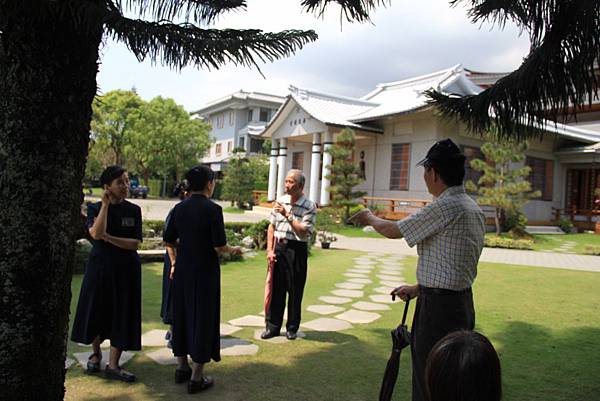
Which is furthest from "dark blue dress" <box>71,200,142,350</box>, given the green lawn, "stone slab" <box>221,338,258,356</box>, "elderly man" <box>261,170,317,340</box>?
"elderly man" <box>261,170,317,340</box>

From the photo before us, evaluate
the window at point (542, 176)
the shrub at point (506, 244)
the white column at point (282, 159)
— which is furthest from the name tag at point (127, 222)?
the white column at point (282, 159)

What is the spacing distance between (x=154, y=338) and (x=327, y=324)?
1.77 meters

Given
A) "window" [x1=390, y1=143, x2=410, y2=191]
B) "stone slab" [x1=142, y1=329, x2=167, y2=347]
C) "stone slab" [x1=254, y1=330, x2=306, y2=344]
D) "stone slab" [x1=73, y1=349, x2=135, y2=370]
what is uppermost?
"window" [x1=390, y1=143, x2=410, y2=191]

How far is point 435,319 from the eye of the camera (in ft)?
8.12

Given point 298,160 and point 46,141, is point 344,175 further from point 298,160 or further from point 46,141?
point 46,141

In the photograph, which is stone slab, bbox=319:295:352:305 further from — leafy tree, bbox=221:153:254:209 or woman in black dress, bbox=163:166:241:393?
leafy tree, bbox=221:153:254:209

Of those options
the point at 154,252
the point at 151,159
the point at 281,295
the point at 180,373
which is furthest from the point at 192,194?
the point at 151,159

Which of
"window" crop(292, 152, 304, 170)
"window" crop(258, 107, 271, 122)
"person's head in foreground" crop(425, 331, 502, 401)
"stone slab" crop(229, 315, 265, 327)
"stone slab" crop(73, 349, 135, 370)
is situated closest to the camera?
"person's head in foreground" crop(425, 331, 502, 401)

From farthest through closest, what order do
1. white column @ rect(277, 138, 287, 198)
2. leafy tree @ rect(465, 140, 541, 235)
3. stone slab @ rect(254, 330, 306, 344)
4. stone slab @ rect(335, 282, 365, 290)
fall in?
white column @ rect(277, 138, 287, 198) < leafy tree @ rect(465, 140, 541, 235) < stone slab @ rect(335, 282, 365, 290) < stone slab @ rect(254, 330, 306, 344)

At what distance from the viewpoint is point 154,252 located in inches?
341

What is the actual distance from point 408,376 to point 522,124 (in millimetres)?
2048

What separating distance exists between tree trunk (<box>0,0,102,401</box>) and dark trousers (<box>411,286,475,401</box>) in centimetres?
171

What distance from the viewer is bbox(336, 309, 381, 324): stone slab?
17.5 feet

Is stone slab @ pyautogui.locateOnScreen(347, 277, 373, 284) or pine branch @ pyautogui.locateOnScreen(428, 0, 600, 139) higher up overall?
pine branch @ pyautogui.locateOnScreen(428, 0, 600, 139)
